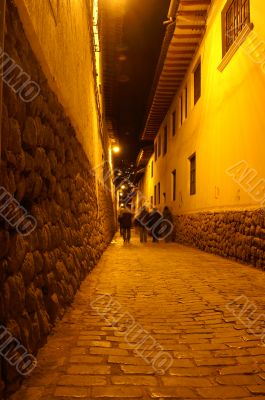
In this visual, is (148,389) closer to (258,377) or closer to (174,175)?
(258,377)

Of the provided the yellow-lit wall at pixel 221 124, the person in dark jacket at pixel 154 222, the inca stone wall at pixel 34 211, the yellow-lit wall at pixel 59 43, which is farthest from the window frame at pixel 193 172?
the inca stone wall at pixel 34 211

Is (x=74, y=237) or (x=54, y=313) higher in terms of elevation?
(x=74, y=237)

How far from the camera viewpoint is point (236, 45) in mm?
8094

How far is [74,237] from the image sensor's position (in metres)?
4.91

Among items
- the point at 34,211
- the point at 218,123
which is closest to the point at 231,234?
the point at 218,123

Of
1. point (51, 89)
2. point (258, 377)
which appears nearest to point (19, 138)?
point (51, 89)

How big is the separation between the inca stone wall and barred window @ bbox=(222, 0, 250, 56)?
18.3 ft

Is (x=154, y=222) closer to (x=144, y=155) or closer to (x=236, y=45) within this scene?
(x=236, y=45)

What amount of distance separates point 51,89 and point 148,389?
2.71 meters

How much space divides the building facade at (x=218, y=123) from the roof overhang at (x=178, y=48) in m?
0.03

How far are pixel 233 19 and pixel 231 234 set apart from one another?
16.6ft

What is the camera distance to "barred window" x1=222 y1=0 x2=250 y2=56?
26.3ft

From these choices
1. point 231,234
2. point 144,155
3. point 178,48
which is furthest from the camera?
point 144,155

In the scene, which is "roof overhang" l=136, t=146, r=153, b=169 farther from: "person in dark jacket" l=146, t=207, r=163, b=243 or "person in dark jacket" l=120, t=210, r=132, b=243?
"person in dark jacket" l=120, t=210, r=132, b=243
